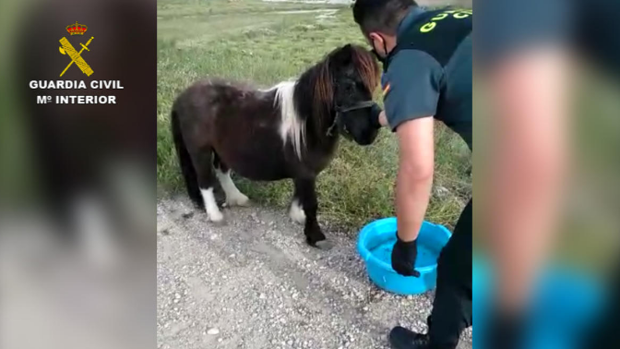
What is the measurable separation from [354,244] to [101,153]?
519mm

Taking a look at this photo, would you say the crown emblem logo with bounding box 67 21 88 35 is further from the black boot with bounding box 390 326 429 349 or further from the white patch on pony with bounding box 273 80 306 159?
the black boot with bounding box 390 326 429 349

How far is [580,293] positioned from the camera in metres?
0.73

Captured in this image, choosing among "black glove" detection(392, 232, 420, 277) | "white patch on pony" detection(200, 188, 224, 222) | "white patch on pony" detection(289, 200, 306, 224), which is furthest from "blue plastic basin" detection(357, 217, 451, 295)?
"white patch on pony" detection(200, 188, 224, 222)

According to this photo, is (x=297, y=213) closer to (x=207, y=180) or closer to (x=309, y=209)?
(x=309, y=209)

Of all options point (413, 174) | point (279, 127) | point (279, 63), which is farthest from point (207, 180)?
point (413, 174)

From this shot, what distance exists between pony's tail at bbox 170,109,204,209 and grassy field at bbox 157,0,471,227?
0.02 m

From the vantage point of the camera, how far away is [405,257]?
96 cm

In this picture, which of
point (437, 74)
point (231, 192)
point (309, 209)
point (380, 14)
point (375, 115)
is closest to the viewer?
point (437, 74)

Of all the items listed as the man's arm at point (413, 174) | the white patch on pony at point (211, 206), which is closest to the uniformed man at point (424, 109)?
the man's arm at point (413, 174)

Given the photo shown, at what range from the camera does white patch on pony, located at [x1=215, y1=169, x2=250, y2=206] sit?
4.05 ft

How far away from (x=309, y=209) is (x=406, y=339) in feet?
1.13

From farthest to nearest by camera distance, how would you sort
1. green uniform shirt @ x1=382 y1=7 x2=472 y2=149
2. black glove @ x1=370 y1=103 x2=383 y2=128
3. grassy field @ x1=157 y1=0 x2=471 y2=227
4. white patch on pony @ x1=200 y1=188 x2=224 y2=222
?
white patch on pony @ x1=200 y1=188 x2=224 y2=222 < black glove @ x1=370 y1=103 x2=383 y2=128 < grassy field @ x1=157 y1=0 x2=471 y2=227 < green uniform shirt @ x1=382 y1=7 x2=472 y2=149

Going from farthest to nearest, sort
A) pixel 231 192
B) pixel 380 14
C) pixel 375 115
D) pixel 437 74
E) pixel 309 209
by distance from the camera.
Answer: pixel 231 192 < pixel 309 209 < pixel 375 115 < pixel 380 14 < pixel 437 74

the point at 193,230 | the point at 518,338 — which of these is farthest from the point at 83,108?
the point at 518,338
